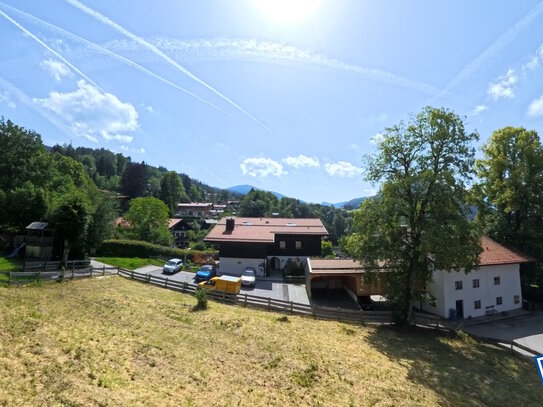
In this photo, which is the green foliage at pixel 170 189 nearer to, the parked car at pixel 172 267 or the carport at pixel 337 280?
the parked car at pixel 172 267

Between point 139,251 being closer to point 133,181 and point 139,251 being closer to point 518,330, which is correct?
point 518,330

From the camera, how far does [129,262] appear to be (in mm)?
39625

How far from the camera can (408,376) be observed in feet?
47.2

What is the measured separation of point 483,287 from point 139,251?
41.6 m

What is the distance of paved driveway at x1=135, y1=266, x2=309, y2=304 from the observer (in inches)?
1170

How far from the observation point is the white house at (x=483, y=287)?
2600 cm

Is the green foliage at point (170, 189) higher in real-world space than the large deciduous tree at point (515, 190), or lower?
higher

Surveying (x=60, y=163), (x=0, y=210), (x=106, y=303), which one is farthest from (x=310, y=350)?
(x=60, y=163)

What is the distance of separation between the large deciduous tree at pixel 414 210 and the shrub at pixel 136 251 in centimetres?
2829

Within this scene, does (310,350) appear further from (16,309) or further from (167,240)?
(167,240)

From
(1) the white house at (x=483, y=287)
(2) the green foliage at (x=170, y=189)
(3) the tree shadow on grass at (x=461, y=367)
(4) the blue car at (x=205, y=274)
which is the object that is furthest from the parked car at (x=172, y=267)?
(2) the green foliage at (x=170, y=189)

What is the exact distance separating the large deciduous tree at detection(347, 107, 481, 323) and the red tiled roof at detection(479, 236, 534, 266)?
791 centimetres

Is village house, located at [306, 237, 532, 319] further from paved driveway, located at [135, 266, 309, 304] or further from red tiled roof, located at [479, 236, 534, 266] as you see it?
paved driveway, located at [135, 266, 309, 304]

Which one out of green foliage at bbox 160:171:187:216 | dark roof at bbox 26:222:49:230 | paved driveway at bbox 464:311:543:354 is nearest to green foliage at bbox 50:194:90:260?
dark roof at bbox 26:222:49:230
